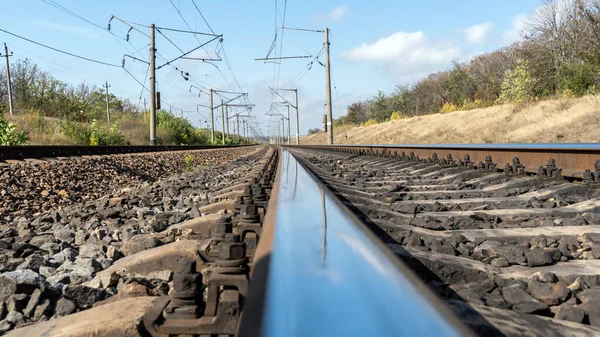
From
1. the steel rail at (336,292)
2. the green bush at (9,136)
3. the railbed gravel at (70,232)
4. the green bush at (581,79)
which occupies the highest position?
the green bush at (581,79)

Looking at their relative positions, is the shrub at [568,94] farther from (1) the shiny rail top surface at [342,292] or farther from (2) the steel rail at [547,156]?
(1) the shiny rail top surface at [342,292]

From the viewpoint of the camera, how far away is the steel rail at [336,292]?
1040 mm

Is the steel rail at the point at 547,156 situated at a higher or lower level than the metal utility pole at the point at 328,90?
lower

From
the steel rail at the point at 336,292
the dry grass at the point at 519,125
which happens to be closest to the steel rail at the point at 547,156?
the steel rail at the point at 336,292

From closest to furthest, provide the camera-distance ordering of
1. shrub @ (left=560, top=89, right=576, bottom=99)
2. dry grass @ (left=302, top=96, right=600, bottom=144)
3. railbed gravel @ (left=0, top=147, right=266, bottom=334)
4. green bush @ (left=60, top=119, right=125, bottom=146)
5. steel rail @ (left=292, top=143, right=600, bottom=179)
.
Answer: railbed gravel @ (left=0, top=147, right=266, bottom=334) < steel rail @ (left=292, top=143, right=600, bottom=179) < dry grass @ (left=302, top=96, right=600, bottom=144) < green bush @ (left=60, top=119, right=125, bottom=146) < shrub @ (left=560, top=89, right=576, bottom=99)

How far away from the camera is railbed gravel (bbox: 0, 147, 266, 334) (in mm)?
2078

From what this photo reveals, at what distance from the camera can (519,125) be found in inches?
928

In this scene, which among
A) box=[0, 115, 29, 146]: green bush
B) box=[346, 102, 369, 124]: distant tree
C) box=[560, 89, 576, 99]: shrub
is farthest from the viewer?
box=[346, 102, 369, 124]: distant tree

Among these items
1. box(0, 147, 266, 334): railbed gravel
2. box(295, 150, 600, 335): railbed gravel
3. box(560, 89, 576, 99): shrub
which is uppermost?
box(560, 89, 576, 99): shrub

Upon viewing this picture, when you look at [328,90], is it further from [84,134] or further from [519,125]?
[84,134]

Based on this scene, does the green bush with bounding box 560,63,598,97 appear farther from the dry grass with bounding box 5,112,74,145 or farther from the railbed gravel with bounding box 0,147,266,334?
the dry grass with bounding box 5,112,74,145

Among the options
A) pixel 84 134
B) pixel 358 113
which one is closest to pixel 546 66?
pixel 84 134

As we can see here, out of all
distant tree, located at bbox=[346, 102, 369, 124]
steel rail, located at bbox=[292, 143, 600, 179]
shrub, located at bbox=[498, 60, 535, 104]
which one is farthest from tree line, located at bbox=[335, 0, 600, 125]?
distant tree, located at bbox=[346, 102, 369, 124]

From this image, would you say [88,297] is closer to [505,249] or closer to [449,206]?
[505,249]
